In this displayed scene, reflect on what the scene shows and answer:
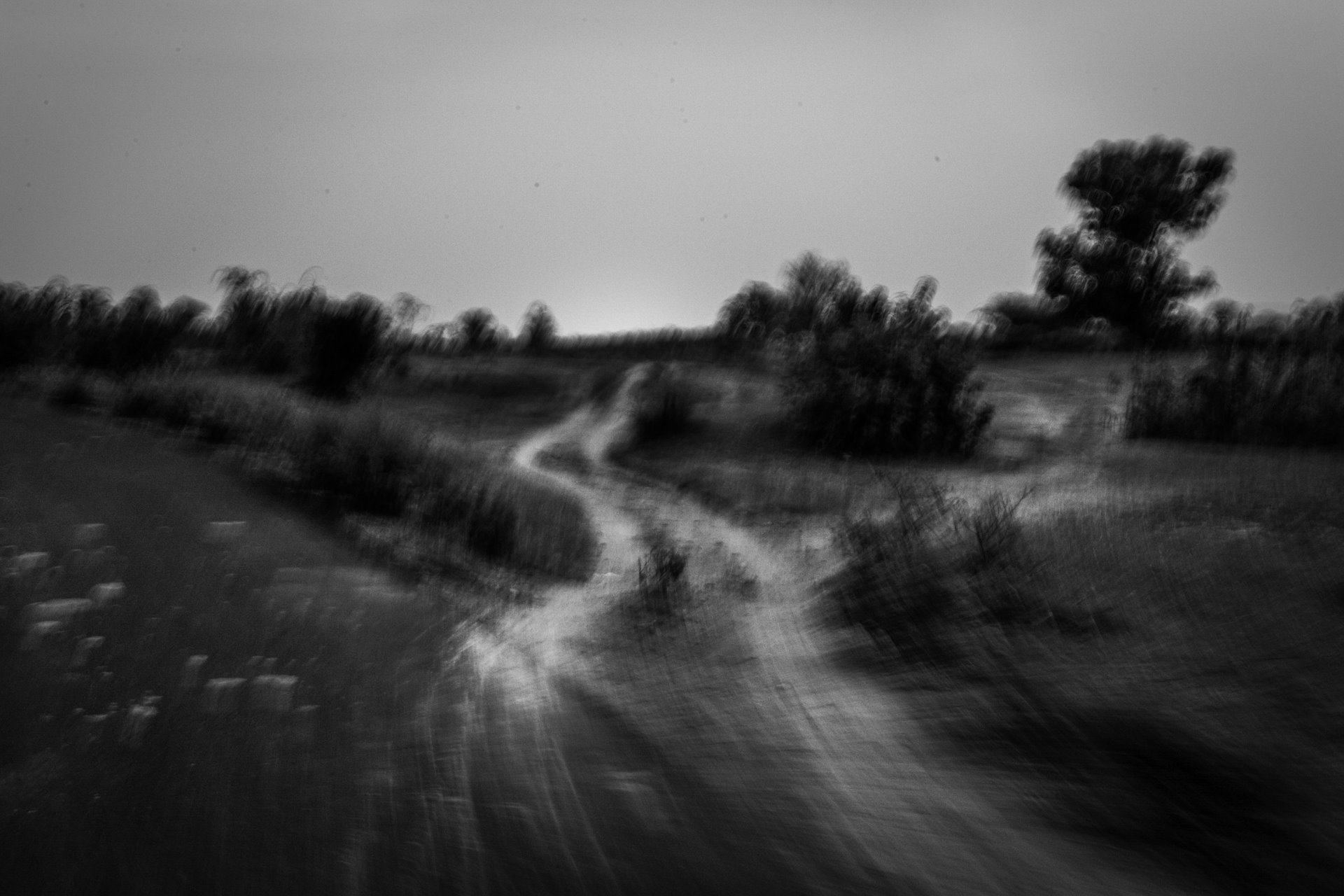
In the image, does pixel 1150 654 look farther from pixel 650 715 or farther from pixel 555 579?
pixel 555 579

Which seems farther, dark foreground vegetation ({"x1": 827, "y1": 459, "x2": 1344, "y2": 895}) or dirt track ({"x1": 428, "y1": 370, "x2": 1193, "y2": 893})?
dark foreground vegetation ({"x1": 827, "y1": 459, "x2": 1344, "y2": 895})

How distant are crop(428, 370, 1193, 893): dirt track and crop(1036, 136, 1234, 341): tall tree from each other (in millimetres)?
38669

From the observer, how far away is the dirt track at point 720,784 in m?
4.41

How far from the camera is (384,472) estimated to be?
46.4 ft

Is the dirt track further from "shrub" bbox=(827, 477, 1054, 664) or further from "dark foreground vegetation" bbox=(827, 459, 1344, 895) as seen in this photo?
"shrub" bbox=(827, 477, 1054, 664)

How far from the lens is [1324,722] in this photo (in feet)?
19.0

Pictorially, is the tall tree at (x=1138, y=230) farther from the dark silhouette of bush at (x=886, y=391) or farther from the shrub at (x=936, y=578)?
the shrub at (x=936, y=578)

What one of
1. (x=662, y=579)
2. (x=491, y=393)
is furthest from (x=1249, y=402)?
(x=491, y=393)

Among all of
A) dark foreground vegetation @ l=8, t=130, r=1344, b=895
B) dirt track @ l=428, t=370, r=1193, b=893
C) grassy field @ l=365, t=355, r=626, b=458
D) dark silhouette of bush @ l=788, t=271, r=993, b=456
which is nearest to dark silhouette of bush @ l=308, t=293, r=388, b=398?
grassy field @ l=365, t=355, r=626, b=458

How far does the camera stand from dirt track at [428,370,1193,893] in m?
4.41

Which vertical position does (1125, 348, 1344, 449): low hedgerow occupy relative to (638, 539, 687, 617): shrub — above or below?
above

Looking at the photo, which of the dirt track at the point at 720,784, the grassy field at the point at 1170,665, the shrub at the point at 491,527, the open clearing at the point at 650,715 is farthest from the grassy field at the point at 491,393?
the dirt track at the point at 720,784

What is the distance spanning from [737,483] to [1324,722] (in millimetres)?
12694

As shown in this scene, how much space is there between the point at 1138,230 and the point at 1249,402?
2808cm
